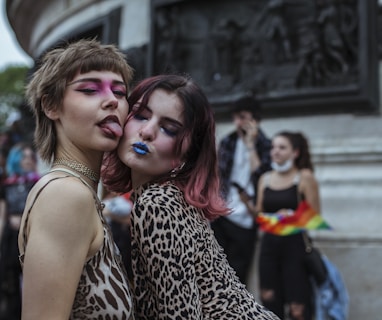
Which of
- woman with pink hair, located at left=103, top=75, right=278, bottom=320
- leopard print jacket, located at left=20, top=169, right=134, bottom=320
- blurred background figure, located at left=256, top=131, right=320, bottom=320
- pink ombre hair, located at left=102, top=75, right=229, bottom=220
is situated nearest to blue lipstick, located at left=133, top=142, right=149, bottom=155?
woman with pink hair, located at left=103, top=75, right=278, bottom=320

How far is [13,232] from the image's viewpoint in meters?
6.77

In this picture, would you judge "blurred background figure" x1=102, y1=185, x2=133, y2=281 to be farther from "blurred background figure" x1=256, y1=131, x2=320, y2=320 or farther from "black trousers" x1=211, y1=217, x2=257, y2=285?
"blurred background figure" x1=256, y1=131, x2=320, y2=320

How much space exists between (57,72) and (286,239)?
12.6 feet

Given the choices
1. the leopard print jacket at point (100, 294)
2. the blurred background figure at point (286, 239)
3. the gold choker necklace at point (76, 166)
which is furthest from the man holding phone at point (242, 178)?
the leopard print jacket at point (100, 294)

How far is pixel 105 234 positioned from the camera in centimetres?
192

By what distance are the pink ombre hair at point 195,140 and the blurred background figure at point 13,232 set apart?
15.7 ft

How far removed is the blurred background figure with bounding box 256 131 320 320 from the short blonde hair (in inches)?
144

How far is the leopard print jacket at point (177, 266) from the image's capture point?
74.4 inches

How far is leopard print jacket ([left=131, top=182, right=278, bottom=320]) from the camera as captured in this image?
1891 mm

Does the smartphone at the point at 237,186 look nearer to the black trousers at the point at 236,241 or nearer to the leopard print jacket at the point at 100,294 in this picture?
the black trousers at the point at 236,241

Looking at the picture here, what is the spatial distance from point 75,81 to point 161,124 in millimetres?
342

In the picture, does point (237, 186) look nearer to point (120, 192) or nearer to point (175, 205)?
point (120, 192)

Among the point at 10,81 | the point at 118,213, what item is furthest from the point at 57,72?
the point at 10,81

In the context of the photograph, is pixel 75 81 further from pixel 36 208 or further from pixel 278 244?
pixel 278 244
